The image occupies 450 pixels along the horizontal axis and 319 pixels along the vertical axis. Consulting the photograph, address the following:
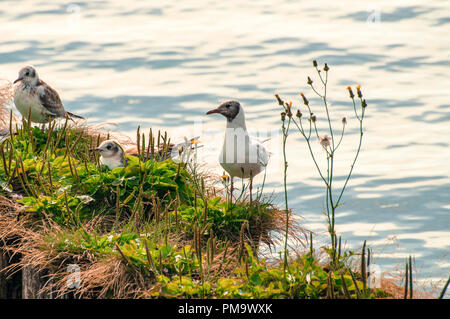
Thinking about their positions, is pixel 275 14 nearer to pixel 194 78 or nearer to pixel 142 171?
pixel 194 78

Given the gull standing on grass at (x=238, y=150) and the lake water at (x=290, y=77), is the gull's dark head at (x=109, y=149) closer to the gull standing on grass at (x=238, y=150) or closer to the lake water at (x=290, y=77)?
the gull standing on grass at (x=238, y=150)

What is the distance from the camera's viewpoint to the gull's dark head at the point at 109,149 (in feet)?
25.1

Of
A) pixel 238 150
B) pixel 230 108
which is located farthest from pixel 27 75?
pixel 238 150

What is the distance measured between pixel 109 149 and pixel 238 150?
1.33m

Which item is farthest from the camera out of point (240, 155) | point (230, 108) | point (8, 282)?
point (230, 108)

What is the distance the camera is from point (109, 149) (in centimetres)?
768

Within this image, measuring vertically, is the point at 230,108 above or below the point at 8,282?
above

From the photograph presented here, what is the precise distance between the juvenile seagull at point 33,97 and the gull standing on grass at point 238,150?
2.70 m

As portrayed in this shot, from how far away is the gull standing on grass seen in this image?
767 cm

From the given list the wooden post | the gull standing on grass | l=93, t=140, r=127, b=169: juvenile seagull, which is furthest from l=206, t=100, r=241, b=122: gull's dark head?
the wooden post

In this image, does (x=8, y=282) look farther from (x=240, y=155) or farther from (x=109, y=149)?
(x=240, y=155)

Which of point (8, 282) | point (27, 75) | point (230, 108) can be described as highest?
point (27, 75)

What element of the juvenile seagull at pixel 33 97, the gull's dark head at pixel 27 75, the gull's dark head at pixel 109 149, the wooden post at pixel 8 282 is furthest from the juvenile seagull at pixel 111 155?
the gull's dark head at pixel 27 75

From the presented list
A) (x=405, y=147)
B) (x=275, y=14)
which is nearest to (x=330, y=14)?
(x=275, y=14)
